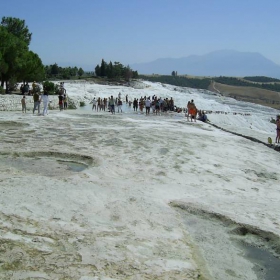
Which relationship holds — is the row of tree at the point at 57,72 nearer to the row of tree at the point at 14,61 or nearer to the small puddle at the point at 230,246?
the row of tree at the point at 14,61

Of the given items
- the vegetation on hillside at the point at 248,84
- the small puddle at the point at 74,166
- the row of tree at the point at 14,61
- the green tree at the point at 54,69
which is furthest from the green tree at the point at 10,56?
the vegetation on hillside at the point at 248,84

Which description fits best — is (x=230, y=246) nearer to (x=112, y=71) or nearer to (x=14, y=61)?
(x=14, y=61)

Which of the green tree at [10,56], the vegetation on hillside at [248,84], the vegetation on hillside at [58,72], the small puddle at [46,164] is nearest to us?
the small puddle at [46,164]

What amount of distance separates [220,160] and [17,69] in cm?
2670

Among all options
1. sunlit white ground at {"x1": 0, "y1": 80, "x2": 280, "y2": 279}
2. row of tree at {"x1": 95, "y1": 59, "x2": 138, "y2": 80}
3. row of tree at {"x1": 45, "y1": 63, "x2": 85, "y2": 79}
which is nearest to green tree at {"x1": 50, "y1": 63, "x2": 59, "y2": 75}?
row of tree at {"x1": 45, "y1": 63, "x2": 85, "y2": 79}

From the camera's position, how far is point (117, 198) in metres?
7.83

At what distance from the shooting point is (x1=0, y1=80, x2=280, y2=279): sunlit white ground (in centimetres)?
520

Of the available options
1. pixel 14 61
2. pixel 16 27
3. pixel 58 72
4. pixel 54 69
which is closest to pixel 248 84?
pixel 58 72

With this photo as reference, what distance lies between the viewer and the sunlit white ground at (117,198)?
5.20 m

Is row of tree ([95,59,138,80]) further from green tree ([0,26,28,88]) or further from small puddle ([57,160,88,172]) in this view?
small puddle ([57,160,88,172])

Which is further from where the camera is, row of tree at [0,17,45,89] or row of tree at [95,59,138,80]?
row of tree at [95,59,138,80]

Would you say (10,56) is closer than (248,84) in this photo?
Yes

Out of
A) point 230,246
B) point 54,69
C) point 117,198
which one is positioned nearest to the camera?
point 230,246

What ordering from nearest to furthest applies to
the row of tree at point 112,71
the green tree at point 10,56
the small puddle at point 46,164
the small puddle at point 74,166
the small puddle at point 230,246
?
the small puddle at point 230,246 < the small puddle at point 46,164 < the small puddle at point 74,166 < the green tree at point 10,56 < the row of tree at point 112,71
